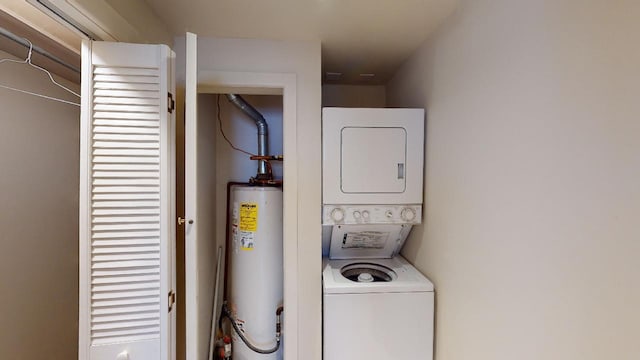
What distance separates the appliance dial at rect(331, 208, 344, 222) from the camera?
6.26 feet

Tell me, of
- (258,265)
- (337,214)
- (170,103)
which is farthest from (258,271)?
(170,103)

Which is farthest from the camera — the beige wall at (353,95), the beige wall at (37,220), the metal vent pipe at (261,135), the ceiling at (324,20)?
the beige wall at (353,95)

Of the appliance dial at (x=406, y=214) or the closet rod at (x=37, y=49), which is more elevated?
the closet rod at (x=37, y=49)

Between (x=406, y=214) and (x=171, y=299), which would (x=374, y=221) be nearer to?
(x=406, y=214)

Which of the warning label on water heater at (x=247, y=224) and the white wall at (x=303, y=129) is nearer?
the white wall at (x=303, y=129)

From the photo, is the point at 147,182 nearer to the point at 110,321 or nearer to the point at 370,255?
the point at 110,321

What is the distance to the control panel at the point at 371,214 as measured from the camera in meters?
1.91

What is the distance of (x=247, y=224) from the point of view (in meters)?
2.19

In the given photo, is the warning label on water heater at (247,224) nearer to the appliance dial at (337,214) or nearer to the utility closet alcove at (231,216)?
the utility closet alcove at (231,216)

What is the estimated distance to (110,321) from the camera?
1202 millimetres

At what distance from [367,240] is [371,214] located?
349 mm

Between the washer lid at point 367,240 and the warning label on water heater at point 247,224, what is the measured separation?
2.04ft

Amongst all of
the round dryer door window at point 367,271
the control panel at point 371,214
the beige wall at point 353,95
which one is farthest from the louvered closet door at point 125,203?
the beige wall at point 353,95

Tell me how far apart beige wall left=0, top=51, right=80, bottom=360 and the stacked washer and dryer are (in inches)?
70.1
